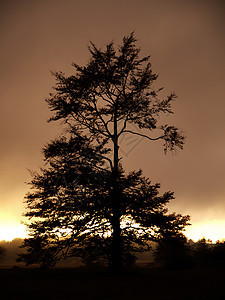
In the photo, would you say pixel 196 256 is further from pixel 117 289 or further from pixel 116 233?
pixel 117 289

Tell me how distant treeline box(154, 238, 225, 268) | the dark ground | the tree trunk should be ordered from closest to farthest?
the dark ground
the tree trunk
distant treeline box(154, 238, 225, 268)

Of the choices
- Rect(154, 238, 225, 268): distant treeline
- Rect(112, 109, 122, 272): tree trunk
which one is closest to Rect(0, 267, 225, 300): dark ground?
Rect(112, 109, 122, 272): tree trunk

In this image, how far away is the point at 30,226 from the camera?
38.6 ft

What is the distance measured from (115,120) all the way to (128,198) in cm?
492

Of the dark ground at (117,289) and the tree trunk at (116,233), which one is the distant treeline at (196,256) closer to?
the tree trunk at (116,233)

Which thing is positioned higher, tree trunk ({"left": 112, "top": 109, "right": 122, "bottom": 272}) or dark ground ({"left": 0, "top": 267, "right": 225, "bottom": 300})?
tree trunk ({"left": 112, "top": 109, "right": 122, "bottom": 272})

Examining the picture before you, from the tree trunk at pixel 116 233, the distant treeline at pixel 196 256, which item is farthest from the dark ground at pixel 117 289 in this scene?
the distant treeline at pixel 196 256

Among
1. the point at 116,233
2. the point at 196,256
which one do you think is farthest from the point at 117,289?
the point at 196,256

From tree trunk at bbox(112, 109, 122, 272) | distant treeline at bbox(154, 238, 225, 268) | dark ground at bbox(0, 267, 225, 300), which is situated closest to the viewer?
dark ground at bbox(0, 267, 225, 300)

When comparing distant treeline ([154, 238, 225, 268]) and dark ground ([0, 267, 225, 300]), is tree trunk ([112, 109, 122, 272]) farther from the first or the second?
distant treeline ([154, 238, 225, 268])

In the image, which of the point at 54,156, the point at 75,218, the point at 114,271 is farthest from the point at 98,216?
the point at 54,156

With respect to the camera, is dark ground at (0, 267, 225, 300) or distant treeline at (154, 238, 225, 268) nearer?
dark ground at (0, 267, 225, 300)

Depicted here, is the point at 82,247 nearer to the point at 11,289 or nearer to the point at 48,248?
the point at 48,248

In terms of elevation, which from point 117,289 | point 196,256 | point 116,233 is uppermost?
point 116,233
